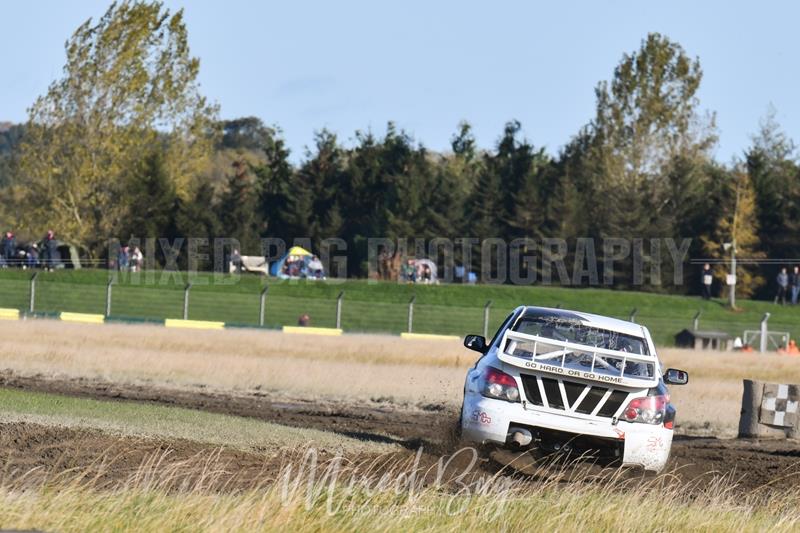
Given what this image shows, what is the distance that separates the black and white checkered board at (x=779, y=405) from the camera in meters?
18.4

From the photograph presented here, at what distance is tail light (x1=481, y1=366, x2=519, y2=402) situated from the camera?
1229cm

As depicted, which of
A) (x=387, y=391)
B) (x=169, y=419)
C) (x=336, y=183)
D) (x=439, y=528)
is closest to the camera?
(x=439, y=528)

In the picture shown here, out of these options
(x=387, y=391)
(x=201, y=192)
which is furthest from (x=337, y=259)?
(x=387, y=391)

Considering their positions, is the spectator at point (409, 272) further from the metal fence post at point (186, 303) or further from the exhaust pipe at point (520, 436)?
the exhaust pipe at point (520, 436)

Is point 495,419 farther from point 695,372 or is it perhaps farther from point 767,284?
point 767,284

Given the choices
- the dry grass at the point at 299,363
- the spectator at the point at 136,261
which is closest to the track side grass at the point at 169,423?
the dry grass at the point at 299,363

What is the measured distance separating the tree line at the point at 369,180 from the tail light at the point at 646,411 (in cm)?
4868

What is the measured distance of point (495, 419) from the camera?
12180 millimetres

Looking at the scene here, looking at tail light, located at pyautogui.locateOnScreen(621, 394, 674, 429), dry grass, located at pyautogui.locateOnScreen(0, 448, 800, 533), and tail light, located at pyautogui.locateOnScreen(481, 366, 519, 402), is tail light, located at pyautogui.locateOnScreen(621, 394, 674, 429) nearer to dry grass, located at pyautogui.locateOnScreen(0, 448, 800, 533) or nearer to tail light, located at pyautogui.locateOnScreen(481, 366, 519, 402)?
tail light, located at pyautogui.locateOnScreen(481, 366, 519, 402)

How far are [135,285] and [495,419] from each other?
121ft

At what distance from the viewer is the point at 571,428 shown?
1212 cm

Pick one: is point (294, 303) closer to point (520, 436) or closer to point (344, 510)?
point (520, 436)

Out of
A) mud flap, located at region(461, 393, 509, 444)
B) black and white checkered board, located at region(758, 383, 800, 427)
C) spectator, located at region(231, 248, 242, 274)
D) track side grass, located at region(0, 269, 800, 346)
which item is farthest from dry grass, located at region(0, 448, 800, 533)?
spectator, located at region(231, 248, 242, 274)

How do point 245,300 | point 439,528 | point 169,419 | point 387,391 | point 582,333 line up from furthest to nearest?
point 245,300
point 387,391
point 169,419
point 582,333
point 439,528
